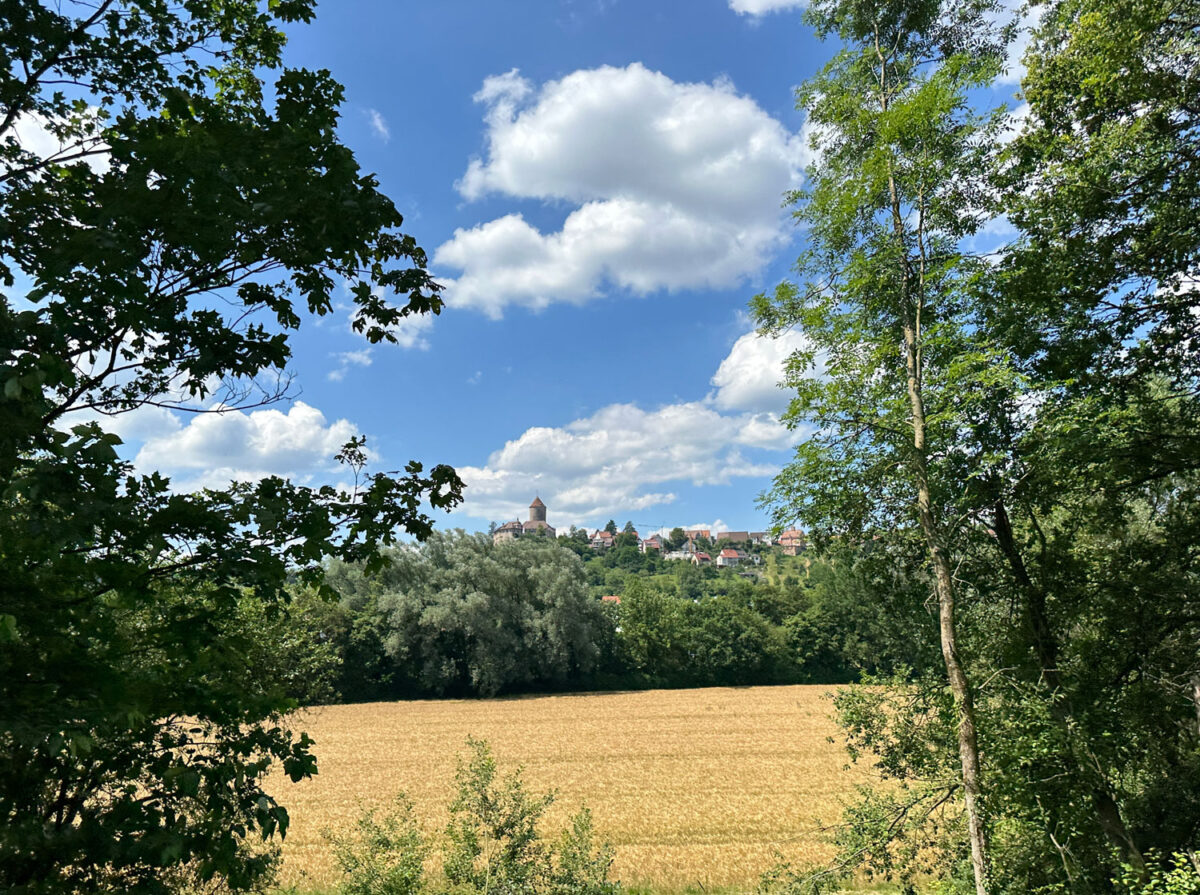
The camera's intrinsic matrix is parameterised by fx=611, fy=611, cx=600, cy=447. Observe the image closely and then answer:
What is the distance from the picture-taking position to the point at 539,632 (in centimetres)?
4606

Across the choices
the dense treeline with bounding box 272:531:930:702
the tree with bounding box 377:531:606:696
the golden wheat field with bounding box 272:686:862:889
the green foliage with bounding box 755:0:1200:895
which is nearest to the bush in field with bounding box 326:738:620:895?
the golden wheat field with bounding box 272:686:862:889

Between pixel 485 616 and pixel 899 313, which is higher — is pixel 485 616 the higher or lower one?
the lower one

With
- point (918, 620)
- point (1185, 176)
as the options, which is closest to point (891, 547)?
point (918, 620)

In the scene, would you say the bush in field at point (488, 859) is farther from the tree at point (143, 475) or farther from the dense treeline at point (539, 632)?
the dense treeline at point (539, 632)

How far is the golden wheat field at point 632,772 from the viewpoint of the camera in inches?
607

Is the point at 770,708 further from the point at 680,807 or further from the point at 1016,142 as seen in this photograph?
the point at 1016,142

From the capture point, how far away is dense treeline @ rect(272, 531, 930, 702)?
44.9 meters

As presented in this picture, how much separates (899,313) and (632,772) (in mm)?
21863

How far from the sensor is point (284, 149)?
3.85 meters

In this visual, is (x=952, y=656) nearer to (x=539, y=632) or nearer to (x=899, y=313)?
(x=899, y=313)

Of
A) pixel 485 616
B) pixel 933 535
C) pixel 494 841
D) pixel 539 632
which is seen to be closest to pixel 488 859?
pixel 494 841

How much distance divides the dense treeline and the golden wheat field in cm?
314

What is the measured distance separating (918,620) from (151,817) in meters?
11.4

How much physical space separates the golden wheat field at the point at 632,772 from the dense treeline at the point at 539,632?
3.14 m
